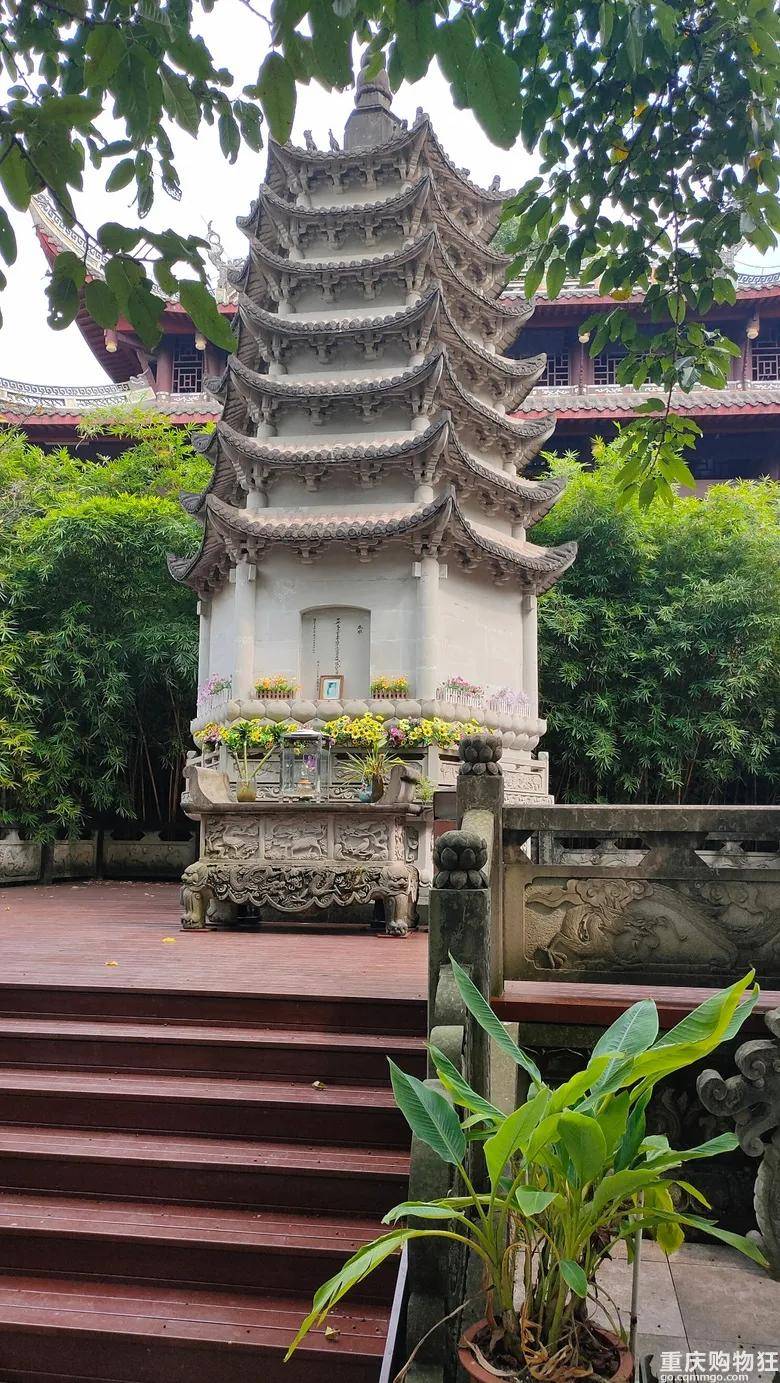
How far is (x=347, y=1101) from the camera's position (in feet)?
13.5

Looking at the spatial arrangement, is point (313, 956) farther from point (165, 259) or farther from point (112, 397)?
point (112, 397)

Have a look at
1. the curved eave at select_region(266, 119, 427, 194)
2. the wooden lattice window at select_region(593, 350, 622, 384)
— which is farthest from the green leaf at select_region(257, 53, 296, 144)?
the wooden lattice window at select_region(593, 350, 622, 384)

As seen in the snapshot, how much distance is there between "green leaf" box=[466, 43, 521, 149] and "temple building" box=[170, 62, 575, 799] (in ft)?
31.0

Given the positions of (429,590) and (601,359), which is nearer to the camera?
(429,590)

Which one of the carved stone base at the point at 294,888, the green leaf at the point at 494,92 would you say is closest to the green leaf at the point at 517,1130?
the green leaf at the point at 494,92

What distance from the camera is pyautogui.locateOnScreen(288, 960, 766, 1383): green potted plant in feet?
7.21

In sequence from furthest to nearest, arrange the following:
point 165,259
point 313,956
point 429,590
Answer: point 429,590 < point 313,956 < point 165,259

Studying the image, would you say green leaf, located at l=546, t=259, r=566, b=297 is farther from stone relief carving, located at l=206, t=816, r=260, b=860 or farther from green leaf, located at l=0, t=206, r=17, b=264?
stone relief carving, located at l=206, t=816, r=260, b=860

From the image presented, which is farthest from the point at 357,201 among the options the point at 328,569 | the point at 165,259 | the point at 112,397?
the point at 165,259

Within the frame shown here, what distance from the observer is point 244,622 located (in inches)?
498

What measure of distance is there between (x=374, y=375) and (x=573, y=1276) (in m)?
12.5

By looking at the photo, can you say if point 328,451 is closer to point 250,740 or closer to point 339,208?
point 339,208

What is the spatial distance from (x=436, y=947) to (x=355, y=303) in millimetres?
12163

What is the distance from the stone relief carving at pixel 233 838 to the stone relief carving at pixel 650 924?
453 centimetres
